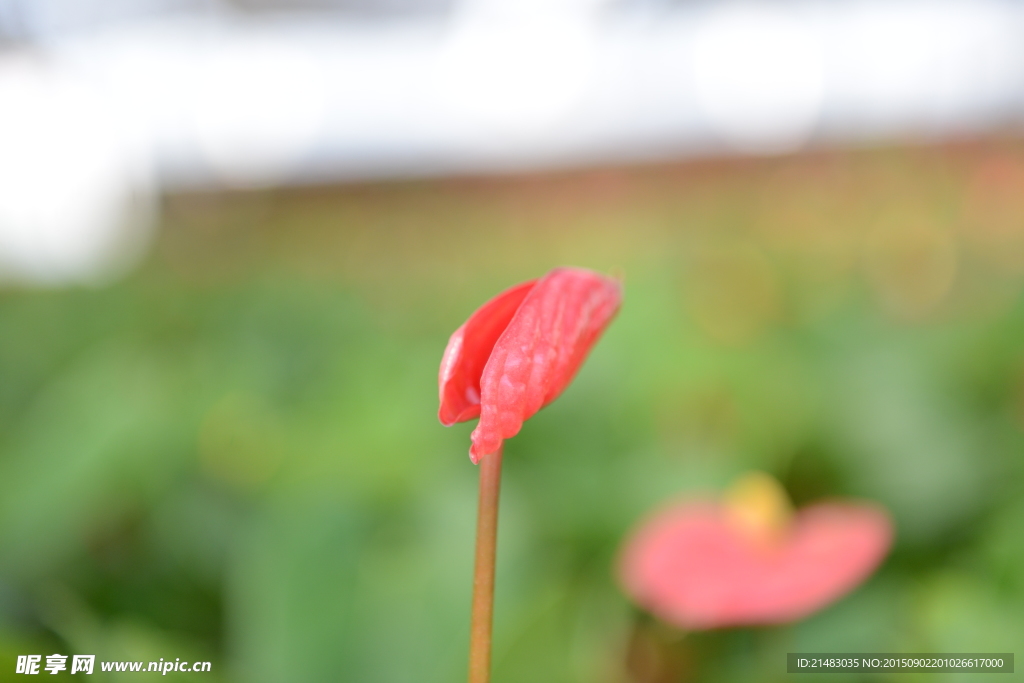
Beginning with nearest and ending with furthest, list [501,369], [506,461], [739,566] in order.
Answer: [501,369] → [739,566] → [506,461]

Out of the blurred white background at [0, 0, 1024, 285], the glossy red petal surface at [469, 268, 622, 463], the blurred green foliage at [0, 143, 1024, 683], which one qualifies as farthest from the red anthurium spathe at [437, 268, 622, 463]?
the blurred white background at [0, 0, 1024, 285]

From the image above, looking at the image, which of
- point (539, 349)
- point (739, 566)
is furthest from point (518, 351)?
point (739, 566)

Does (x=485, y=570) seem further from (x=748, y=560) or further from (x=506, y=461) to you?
(x=506, y=461)

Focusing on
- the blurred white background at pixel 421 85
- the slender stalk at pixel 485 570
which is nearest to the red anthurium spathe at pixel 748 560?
the slender stalk at pixel 485 570

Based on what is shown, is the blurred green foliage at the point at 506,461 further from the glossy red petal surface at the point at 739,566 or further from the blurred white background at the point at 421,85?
the blurred white background at the point at 421,85

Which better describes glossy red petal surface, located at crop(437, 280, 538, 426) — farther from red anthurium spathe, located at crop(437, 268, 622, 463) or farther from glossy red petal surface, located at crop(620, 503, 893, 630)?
glossy red petal surface, located at crop(620, 503, 893, 630)

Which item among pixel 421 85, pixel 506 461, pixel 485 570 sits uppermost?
pixel 421 85
